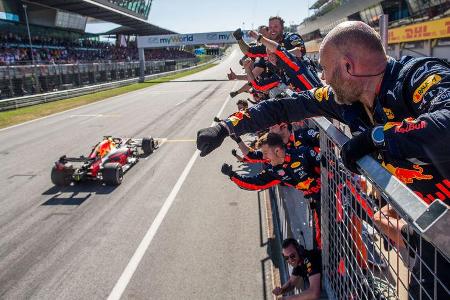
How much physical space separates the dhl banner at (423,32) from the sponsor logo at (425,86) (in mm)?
20053

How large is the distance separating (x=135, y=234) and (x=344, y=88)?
4.92 metres

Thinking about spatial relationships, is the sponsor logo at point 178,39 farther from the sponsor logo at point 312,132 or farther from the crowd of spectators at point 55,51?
the sponsor logo at point 312,132

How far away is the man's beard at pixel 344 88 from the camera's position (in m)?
2.02

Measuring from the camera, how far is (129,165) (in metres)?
9.69

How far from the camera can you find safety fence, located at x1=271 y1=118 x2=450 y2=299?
1.09 metres

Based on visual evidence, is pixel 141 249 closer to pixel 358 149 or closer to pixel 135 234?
pixel 135 234

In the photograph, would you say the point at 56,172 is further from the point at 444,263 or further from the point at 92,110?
the point at 92,110

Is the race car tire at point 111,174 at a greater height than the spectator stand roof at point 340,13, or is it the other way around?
the spectator stand roof at point 340,13

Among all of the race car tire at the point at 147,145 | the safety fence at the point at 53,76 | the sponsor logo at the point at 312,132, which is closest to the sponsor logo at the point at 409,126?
the sponsor logo at the point at 312,132

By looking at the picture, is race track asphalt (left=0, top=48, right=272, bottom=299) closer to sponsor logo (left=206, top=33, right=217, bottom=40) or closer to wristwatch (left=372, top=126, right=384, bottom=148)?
wristwatch (left=372, top=126, right=384, bottom=148)

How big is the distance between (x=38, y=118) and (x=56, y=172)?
11870 mm

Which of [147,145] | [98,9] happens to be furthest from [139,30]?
[147,145]

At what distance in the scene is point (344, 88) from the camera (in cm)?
205

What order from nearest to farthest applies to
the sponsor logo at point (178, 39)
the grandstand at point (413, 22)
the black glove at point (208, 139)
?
1. the black glove at point (208, 139)
2. the grandstand at point (413, 22)
3. the sponsor logo at point (178, 39)
